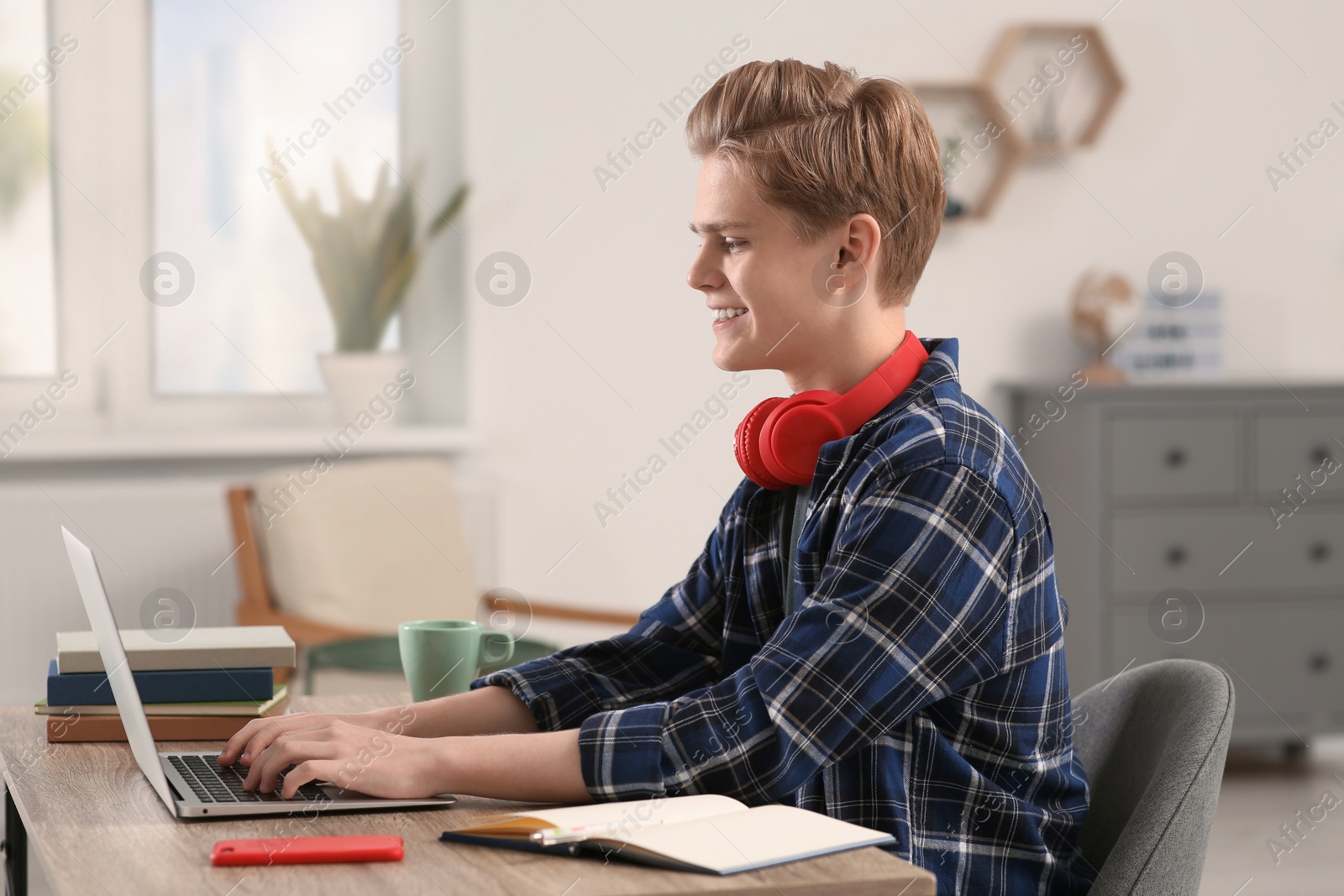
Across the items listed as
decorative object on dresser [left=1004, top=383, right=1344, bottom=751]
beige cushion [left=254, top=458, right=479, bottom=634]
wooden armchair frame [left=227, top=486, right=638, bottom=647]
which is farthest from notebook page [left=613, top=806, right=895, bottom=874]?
decorative object on dresser [left=1004, top=383, right=1344, bottom=751]

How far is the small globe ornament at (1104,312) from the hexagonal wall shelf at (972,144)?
40cm

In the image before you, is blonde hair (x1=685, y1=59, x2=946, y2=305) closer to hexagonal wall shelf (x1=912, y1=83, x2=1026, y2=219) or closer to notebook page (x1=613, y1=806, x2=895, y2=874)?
notebook page (x1=613, y1=806, x2=895, y2=874)

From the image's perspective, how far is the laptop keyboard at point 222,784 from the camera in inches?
44.7

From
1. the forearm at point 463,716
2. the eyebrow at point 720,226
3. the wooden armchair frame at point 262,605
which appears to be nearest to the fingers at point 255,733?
the forearm at point 463,716

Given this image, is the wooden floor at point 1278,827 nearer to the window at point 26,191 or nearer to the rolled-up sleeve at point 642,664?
the rolled-up sleeve at point 642,664

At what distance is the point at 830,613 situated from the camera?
114 cm

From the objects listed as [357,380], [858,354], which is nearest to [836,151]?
[858,354]

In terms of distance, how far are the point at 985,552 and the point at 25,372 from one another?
3.20 meters

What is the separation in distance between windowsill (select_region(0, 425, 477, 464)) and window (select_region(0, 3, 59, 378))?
10.3 inches

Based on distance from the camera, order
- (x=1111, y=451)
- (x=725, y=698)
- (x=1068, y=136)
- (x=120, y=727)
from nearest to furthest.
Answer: (x=725, y=698), (x=120, y=727), (x=1111, y=451), (x=1068, y=136)

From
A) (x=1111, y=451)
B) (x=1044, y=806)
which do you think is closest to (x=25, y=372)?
(x=1111, y=451)

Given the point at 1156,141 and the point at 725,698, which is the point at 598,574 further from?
the point at 725,698

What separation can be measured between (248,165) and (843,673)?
122 inches

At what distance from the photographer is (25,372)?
368 cm
